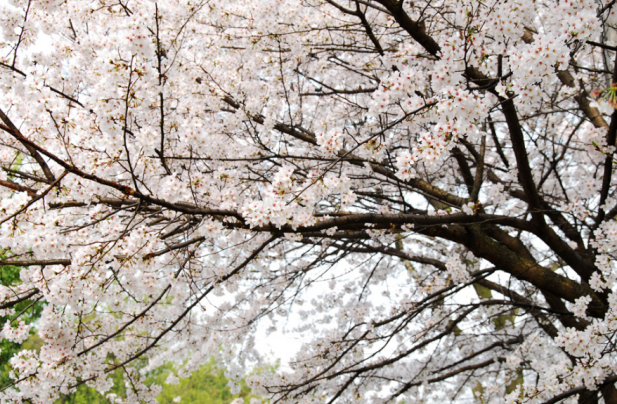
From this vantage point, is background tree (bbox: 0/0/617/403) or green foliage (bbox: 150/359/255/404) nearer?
background tree (bbox: 0/0/617/403)

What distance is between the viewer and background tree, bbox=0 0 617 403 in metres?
2.72

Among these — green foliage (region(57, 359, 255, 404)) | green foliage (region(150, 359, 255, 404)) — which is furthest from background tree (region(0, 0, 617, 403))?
green foliage (region(150, 359, 255, 404))

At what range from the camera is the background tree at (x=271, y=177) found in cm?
272

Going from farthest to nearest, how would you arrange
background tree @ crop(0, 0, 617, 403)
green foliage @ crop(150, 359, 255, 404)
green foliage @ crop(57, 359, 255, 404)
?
green foliage @ crop(150, 359, 255, 404), green foliage @ crop(57, 359, 255, 404), background tree @ crop(0, 0, 617, 403)

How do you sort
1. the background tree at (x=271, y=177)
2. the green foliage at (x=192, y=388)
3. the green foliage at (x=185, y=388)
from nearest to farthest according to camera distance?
the background tree at (x=271, y=177) < the green foliage at (x=185, y=388) < the green foliage at (x=192, y=388)

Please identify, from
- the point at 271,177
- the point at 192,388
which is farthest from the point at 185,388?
the point at 271,177

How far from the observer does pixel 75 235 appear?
2.96 metres

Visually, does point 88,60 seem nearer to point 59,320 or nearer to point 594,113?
point 59,320

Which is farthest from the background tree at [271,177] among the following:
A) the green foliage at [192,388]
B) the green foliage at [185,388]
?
the green foliage at [192,388]

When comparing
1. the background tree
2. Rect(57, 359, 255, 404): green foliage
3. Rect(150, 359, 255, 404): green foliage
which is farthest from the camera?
Rect(150, 359, 255, 404): green foliage

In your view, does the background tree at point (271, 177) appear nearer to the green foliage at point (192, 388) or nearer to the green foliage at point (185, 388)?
the green foliage at point (185, 388)

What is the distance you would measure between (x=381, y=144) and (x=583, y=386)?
9.68ft

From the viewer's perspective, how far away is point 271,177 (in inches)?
187

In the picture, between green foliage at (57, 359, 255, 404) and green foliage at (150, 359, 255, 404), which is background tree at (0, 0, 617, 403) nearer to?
green foliage at (57, 359, 255, 404)
